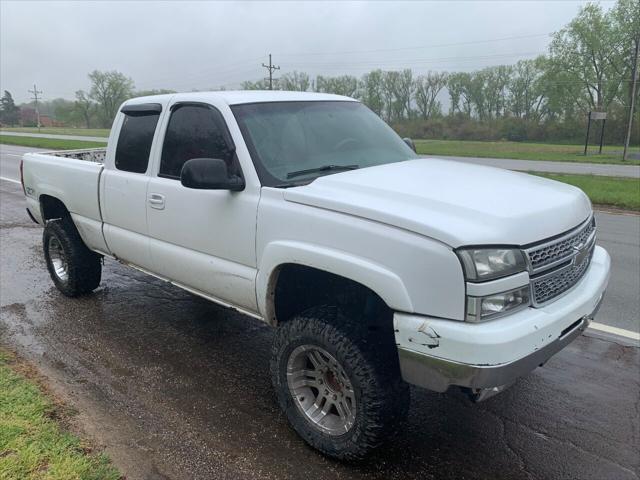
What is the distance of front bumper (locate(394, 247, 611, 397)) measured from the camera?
2357 mm

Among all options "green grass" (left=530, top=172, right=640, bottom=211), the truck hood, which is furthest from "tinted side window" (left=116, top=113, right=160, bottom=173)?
"green grass" (left=530, top=172, right=640, bottom=211)

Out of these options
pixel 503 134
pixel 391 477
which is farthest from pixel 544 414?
pixel 503 134

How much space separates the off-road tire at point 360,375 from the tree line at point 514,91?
1391 inches

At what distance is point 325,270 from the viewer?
9.07 feet

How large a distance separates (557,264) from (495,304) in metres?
0.53

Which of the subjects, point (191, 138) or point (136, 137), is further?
point (136, 137)

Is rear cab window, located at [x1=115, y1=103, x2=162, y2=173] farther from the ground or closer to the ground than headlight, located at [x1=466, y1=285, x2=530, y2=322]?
farther from the ground

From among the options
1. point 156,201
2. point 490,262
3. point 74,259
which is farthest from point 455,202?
point 74,259

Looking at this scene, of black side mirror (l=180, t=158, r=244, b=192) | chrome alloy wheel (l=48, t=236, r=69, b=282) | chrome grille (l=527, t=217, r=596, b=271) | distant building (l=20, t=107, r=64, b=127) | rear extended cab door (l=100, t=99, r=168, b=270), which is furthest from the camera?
distant building (l=20, t=107, r=64, b=127)

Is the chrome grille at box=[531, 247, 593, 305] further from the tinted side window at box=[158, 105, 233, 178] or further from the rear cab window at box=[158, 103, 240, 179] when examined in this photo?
the tinted side window at box=[158, 105, 233, 178]

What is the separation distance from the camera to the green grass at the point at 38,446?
2754mm

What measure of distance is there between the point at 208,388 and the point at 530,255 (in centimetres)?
232

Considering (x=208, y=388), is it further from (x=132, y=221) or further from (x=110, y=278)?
(x=110, y=278)

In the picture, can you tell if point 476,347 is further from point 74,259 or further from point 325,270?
point 74,259
